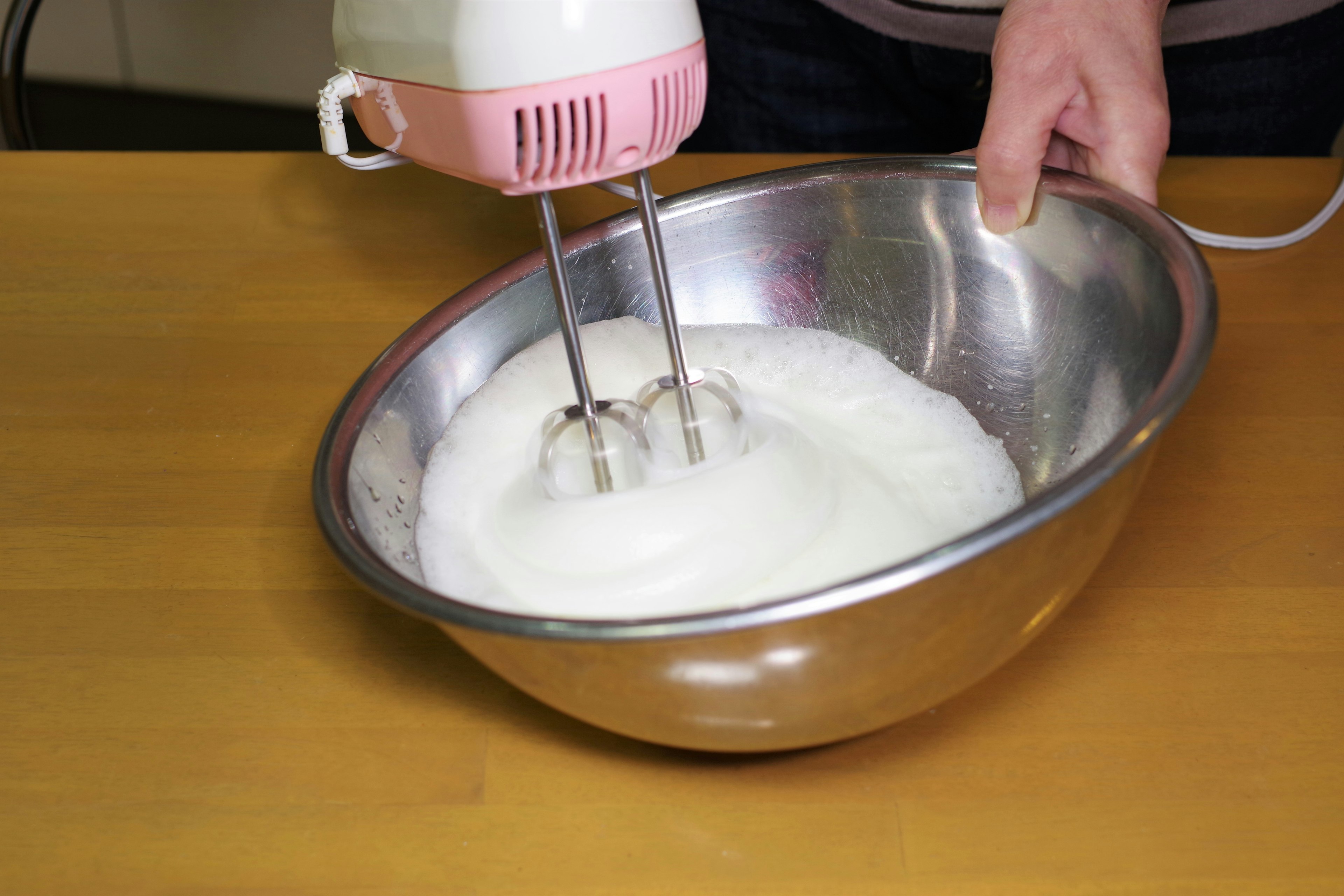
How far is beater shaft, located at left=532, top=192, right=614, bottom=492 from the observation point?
0.39 m

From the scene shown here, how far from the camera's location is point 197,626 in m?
0.46

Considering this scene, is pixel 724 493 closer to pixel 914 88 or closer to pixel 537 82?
pixel 537 82

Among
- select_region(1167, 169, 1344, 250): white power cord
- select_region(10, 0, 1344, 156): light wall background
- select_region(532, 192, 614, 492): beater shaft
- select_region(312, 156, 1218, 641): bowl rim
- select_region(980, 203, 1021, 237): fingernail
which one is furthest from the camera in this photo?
select_region(10, 0, 1344, 156): light wall background

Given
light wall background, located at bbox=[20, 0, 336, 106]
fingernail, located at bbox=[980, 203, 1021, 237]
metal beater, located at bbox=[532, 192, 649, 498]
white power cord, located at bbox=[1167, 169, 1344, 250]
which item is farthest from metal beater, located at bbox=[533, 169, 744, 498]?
light wall background, located at bbox=[20, 0, 336, 106]

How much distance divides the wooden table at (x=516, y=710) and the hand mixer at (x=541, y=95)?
120 mm

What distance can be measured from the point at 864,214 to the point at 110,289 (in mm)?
479

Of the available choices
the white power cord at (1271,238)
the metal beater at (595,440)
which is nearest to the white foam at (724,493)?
the metal beater at (595,440)

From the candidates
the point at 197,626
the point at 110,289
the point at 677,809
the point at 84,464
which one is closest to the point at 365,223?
the point at 110,289

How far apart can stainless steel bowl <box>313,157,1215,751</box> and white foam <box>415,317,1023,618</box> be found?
21 millimetres

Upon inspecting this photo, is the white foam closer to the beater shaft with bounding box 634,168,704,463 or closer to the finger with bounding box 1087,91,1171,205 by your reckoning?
the beater shaft with bounding box 634,168,704,463

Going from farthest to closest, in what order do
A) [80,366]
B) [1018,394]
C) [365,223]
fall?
[365,223]
[80,366]
[1018,394]

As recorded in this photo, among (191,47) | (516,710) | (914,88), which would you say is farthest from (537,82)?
(191,47)

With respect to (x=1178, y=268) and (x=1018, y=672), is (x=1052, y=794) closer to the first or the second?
(x=1018, y=672)

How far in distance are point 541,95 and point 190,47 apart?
77.0 inches
